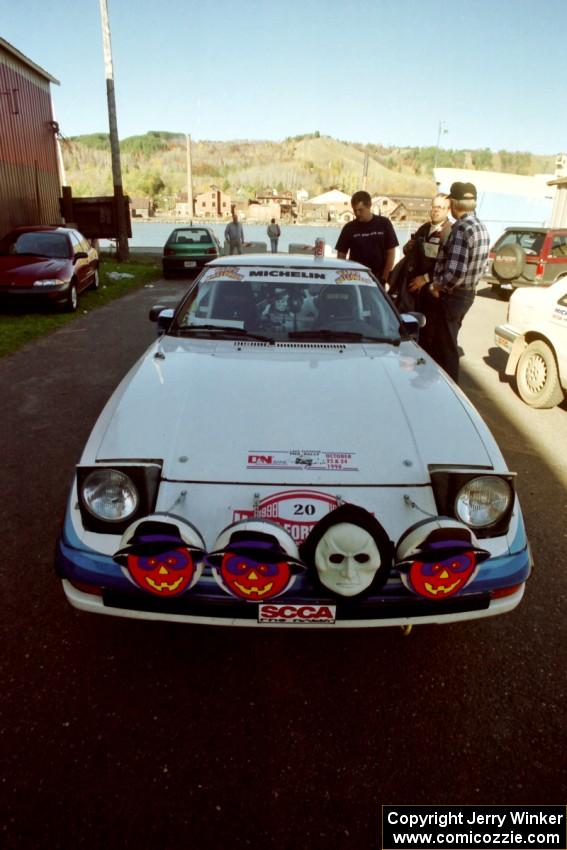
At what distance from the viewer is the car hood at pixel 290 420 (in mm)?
1961

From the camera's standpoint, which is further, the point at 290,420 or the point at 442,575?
the point at 290,420

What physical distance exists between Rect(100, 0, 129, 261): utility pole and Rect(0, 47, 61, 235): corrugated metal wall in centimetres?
174

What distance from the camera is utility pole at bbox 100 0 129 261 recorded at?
51.2ft

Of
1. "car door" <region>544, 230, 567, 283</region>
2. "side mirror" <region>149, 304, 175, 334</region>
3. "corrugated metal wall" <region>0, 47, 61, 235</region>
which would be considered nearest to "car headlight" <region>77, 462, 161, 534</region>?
"side mirror" <region>149, 304, 175, 334</region>

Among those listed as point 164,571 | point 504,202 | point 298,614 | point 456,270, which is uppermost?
point 504,202

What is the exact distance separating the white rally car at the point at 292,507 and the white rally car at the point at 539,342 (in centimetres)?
312

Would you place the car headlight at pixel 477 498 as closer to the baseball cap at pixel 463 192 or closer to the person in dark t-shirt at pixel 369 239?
the baseball cap at pixel 463 192

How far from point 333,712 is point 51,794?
0.95 metres

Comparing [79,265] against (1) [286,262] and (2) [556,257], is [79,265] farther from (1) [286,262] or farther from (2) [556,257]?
(2) [556,257]

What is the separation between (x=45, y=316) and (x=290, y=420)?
8.02 metres

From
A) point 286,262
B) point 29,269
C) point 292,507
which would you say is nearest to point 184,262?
point 29,269

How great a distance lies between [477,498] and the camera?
1.89 m

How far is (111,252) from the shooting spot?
20.0 m

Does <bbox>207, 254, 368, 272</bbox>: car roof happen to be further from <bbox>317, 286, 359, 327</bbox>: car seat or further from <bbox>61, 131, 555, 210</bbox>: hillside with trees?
<bbox>61, 131, 555, 210</bbox>: hillside with trees
